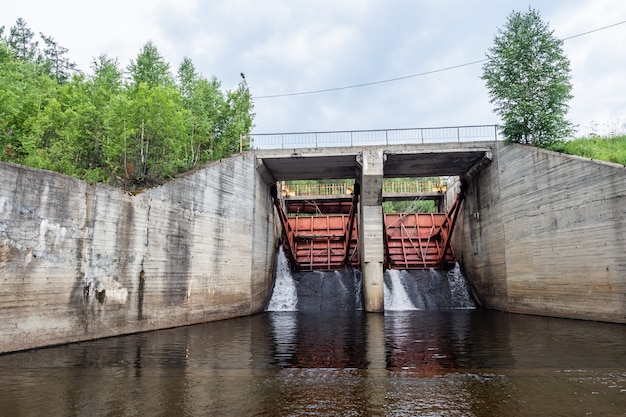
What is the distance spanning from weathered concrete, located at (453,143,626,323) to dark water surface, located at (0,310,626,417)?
1674 mm

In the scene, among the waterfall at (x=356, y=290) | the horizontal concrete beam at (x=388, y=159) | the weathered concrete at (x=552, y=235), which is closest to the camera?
the weathered concrete at (x=552, y=235)

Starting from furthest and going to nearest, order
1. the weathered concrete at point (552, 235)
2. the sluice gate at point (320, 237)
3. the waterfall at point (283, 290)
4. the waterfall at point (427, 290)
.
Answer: the sluice gate at point (320, 237), the waterfall at point (283, 290), the waterfall at point (427, 290), the weathered concrete at point (552, 235)

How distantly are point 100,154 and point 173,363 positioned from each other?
1147 cm

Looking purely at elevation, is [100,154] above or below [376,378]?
above

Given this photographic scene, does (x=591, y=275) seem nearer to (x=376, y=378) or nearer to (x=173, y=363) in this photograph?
(x=376, y=378)

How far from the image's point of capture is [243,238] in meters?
17.8

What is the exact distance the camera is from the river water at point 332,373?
196 inches

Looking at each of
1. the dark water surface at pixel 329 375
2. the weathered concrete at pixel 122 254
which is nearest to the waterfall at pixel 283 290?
the weathered concrete at pixel 122 254

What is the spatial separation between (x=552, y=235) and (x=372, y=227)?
7.97m

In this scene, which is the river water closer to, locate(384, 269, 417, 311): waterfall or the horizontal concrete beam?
locate(384, 269, 417, 311): waterfall

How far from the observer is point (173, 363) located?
312 inches

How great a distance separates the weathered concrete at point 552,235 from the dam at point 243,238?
4 centimetres

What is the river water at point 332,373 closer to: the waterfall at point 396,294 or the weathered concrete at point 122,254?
the weathered concrete at point 122,254

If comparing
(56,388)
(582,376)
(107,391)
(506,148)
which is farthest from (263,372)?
(506,148)
